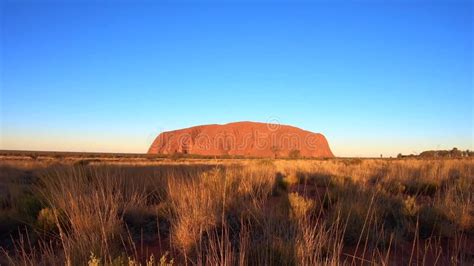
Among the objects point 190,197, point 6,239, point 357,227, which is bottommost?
point 6,239

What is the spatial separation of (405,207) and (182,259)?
12.1ft

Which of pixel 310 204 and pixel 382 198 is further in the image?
pixel 382 198

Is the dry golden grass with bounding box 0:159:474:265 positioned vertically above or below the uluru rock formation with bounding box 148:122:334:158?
below

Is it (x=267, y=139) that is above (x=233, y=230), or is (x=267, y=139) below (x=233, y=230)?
above

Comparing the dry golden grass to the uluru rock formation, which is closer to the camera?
the dry golden grass

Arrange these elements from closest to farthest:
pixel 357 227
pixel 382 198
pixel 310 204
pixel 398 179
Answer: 1. pixel 357 227
2. pixel 310 204
3. pixel 382 198
4. pixel 398 179

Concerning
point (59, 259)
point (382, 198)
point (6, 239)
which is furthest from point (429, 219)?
point (6, 239)

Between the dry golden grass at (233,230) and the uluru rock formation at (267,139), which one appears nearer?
the dry golden grass at (233,230)

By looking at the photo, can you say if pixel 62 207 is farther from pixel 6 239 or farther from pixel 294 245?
pixel 294 245

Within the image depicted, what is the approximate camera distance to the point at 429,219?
5.52 meters

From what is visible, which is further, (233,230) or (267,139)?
(267,139)

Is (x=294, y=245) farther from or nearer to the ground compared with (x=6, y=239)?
farther from the ground

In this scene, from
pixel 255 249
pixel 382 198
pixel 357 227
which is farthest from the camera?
pixel 382 198

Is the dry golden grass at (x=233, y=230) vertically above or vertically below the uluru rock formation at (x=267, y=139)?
below
